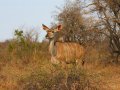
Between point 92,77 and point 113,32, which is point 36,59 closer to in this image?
point 113,32

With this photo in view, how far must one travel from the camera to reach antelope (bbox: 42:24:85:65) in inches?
587

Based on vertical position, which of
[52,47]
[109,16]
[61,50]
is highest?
[109,16]

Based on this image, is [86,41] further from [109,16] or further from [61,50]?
[61,50]

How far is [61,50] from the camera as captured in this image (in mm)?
15523

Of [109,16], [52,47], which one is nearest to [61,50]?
[52,47]

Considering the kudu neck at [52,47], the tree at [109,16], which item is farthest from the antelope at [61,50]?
the tree at [109,16]

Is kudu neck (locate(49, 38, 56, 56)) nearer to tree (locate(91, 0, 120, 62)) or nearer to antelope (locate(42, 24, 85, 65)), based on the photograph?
antelope (locate(42, 24, 85, 65))

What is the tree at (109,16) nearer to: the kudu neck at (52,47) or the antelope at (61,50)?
the antelope at (61,50)

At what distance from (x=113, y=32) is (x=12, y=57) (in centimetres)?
484

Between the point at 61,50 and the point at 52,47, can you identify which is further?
the point at 61,50

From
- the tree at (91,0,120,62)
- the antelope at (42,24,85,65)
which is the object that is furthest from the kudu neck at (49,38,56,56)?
the tree at (91,0,120,62)

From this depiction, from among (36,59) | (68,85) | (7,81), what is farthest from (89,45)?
(68,85)

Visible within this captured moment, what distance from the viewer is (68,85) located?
1086 centimetres

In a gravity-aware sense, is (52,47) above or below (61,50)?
above
